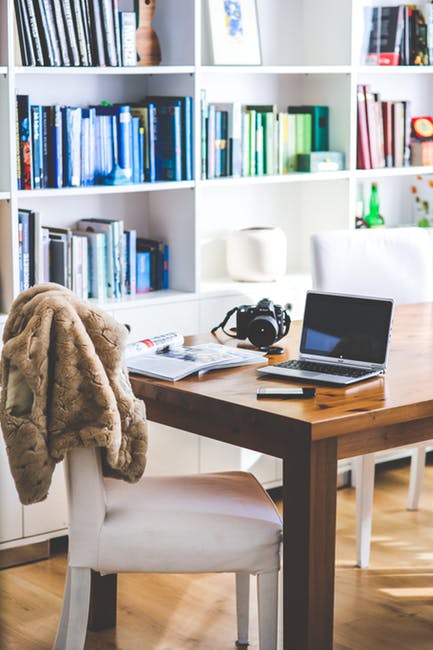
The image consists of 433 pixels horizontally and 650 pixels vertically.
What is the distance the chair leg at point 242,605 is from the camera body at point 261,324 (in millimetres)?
593

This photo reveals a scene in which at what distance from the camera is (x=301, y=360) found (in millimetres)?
2738

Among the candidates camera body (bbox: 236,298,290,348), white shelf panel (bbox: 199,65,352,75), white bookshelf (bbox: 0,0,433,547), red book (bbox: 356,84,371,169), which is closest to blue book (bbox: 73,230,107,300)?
white bookshelf (bbox: 0,0,433,547)

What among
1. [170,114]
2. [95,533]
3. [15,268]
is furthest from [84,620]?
[170,114]

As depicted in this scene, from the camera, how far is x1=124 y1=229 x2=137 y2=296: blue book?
12.1 ft

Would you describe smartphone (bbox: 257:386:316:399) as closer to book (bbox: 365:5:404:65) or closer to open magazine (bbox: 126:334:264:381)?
open magazine (bbox: 126:334:264:381)

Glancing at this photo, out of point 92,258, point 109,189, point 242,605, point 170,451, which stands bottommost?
point 242,605

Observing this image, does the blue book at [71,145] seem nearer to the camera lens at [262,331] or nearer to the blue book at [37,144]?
the blue book at [37,144]

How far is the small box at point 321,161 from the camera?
13.4 ft

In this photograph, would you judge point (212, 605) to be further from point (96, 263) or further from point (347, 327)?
point (96, 263)

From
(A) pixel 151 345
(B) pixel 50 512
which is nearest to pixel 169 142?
(A) pixel 151 345

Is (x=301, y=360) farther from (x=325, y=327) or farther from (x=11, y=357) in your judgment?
(x=11, y=357)

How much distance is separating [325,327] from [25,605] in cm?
116

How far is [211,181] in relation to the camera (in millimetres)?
3742

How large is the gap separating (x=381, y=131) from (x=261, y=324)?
1.68m
